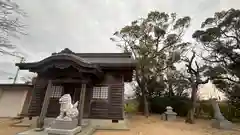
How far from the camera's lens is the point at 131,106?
54.2 ft

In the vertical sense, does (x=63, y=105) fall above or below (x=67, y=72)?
below

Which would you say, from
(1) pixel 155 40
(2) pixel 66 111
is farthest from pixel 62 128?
(1) pixel 155 40

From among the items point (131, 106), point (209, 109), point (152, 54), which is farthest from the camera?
point (131, 106)

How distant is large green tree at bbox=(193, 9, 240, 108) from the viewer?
38.7ft

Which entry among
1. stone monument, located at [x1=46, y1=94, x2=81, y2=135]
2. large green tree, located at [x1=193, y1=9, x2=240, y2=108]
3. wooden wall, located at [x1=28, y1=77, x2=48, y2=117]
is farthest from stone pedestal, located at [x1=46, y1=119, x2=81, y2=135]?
large green tree, located at [x1=193, y1=9, x2=240, y2=108]

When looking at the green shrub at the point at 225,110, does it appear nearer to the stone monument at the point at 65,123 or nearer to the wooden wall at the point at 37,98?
the stone monument at the point at 65,123

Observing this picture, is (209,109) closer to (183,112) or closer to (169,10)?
(183,112)

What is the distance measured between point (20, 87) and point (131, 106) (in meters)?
11.1

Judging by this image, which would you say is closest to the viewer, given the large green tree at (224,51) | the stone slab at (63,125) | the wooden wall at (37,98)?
the stone slab at (63,125)

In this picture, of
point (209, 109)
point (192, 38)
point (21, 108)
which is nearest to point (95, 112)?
point (21, 108)

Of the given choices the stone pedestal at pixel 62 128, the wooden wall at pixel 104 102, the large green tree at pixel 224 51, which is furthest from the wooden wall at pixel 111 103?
the large green tree at pixel 224 51

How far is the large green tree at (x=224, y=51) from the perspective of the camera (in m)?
11.8

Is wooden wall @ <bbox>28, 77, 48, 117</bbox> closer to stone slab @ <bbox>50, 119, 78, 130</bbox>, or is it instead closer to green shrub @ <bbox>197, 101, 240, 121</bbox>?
stone slab @ <bbox>50, 119, 78, 130</bbox>

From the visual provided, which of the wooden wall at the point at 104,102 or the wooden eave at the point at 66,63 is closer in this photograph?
the wooden eave at the point at 66,63
